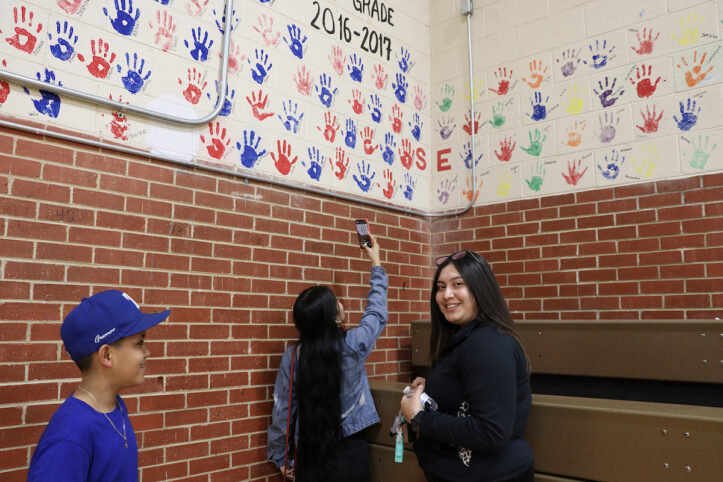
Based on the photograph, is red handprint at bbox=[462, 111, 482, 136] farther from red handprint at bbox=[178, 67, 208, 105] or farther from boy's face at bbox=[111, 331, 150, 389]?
boy's face at bbox=[111, 331, 150, 389]

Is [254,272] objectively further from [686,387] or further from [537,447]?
[686,387]

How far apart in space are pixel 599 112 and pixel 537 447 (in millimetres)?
2155

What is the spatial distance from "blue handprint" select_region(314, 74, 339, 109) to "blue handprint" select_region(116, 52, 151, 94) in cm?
114

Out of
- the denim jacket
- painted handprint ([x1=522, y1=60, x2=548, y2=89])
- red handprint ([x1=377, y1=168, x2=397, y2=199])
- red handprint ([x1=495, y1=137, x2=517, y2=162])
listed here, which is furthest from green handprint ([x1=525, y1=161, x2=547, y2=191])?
the denim jacket

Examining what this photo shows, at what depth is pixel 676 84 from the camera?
326 centimetres

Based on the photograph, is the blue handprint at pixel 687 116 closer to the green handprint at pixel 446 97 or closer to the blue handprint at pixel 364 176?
the green handprint at pixel 446 97

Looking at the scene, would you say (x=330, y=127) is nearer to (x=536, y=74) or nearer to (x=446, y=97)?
(x=446, y=97)

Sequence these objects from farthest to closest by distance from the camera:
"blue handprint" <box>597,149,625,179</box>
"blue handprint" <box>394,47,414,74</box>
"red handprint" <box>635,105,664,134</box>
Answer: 1. "blue handprint" <box>394,47,414,74</box>
2. "blue handprint" <box>597,149,625,179</box>
3. "red handprint" <box>635,105,664,134</box>

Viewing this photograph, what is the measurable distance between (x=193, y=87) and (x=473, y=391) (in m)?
2.07

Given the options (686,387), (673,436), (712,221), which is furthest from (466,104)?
(673,436)

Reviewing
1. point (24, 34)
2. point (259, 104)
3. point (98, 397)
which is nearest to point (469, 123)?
point (259, 104)

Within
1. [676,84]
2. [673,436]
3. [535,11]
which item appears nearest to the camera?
[673,436]

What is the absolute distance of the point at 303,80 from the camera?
3.47 meters

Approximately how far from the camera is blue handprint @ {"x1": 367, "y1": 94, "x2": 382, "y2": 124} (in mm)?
3914
